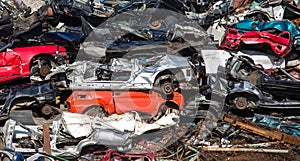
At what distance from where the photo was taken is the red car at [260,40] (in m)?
11.6

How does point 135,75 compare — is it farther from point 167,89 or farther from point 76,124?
point 76,124

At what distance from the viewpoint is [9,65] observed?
38.0 ft

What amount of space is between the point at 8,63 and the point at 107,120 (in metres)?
3.48

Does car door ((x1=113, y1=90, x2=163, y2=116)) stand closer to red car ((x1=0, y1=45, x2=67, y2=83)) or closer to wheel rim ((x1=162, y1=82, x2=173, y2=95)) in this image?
wheel rim ((x1=162, y1=82, x2=173, y2=95))

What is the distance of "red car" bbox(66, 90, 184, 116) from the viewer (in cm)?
1035

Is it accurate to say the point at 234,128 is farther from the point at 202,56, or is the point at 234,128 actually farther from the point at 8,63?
the point at 8,63

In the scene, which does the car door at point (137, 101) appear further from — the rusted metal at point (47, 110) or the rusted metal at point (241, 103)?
the rusted metal at point (241, 103)

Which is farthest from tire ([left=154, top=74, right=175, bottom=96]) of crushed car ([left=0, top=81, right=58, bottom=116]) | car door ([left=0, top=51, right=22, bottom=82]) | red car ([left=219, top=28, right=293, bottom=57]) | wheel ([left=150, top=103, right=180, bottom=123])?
car door ([left=0, top=51, right=22, bottom=82])

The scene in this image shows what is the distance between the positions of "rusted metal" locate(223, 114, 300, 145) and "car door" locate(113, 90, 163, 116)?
1.62 metres

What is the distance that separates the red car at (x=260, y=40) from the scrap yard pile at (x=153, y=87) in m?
0.03

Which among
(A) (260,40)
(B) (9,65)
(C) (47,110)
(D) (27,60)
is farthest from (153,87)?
(B) (9,65)

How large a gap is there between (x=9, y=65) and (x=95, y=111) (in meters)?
2.81

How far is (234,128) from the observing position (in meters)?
9.91

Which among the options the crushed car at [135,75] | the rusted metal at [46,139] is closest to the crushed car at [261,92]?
the crushed car at [135,75]
